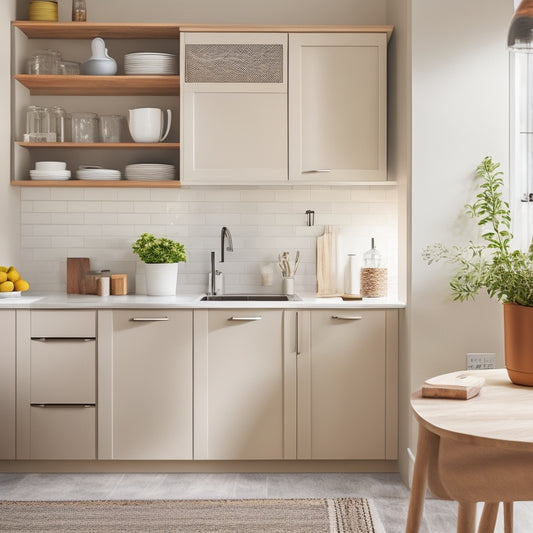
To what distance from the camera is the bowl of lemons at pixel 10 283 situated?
12.2 feet

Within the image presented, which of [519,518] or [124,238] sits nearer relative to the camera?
[519,518]

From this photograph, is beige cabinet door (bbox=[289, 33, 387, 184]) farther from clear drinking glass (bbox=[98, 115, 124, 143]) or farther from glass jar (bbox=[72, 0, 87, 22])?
glass jar (bbox=[72, 0, 87, 22])

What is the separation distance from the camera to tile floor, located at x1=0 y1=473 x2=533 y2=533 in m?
3.28

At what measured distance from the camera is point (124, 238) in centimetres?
423

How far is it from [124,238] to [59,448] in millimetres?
1309

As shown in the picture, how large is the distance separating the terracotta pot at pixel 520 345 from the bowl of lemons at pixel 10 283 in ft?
8.92

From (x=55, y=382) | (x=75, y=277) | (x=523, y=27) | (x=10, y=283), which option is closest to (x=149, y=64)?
(x=75, y=277)

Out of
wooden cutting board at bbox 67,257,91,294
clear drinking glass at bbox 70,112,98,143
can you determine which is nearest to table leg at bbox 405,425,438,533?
wooden cutting board at bbox 67,257,91,294

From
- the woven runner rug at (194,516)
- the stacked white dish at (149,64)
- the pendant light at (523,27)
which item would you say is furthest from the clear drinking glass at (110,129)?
the pendant light at (523,27)

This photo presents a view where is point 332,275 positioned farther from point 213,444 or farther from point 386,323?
point 213,444

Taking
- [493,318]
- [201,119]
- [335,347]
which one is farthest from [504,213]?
[201,119]

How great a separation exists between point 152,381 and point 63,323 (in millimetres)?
560

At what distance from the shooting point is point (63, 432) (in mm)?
3617

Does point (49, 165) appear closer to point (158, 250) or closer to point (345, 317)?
point (158, 250)
